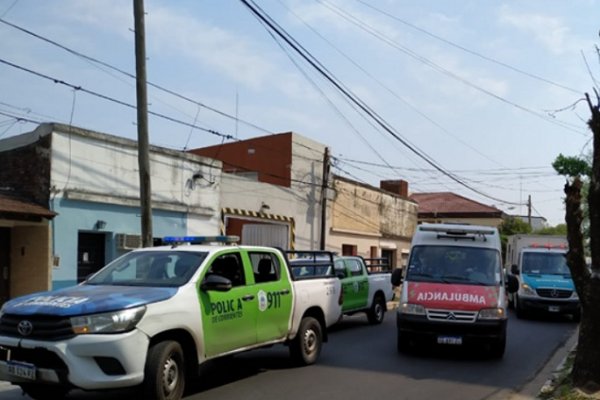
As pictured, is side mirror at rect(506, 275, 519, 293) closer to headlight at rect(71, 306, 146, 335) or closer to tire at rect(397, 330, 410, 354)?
tire at rect(397, 330, 410, 354)

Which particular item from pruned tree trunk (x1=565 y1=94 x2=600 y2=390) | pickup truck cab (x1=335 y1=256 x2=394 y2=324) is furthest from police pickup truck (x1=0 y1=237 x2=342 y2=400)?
pickup truck cab (x1=335 y1=256 x2=394 y2=324)

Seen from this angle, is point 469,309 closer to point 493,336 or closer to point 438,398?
point 493,336

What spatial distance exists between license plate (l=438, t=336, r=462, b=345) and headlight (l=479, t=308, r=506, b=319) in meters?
0.54

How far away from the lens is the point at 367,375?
10.0m

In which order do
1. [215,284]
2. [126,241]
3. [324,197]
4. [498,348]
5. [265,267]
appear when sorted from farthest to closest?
[324,197] → [126,241] → [498,348] → [265,267] → [215,284]

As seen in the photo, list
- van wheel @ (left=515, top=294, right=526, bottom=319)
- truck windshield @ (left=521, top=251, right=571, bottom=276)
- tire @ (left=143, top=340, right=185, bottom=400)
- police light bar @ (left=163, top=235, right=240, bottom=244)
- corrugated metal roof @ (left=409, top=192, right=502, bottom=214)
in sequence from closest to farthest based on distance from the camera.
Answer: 1. tire @ (left=143, top=340, right=185, bottom=400)
2. police light bar @ (left=163, top=235, right=240, bottom=244)
3. van wheel @ (left=515, top=294, right=526, bottom=319)
4. truck windshield @ (left=521, top=251, right=571, bottom=276)
5. corrugated metal roof @ (left=409, top=192, right=502, bottom=214)

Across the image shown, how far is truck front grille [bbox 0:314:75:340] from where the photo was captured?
22.1 ft

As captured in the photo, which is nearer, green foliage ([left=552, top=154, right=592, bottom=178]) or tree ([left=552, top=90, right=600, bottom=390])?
tree ([left=552, top=90, right=600, bottom=390])

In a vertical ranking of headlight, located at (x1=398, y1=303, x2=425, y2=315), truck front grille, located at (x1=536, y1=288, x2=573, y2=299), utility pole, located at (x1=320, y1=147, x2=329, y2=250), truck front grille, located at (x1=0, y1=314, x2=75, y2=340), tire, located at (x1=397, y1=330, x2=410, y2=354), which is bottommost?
tire, located at (x1=397, y1=330, x2=410, y2=354)

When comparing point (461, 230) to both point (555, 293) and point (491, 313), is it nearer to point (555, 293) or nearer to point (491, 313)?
point (491, 313)

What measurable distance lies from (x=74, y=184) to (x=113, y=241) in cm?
200

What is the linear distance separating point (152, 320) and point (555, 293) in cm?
1543

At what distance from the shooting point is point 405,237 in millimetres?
38531

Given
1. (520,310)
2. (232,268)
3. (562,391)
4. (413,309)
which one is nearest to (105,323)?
(232,268)
